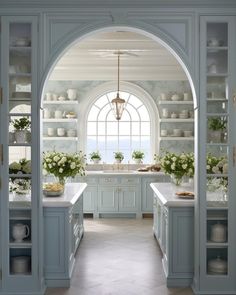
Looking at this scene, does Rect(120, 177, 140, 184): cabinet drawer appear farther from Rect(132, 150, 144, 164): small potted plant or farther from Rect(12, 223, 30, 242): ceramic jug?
Rect(12, 223, 30, 242): ceramic jug

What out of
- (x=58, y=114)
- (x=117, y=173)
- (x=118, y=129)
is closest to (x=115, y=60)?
(x=58, y=114)

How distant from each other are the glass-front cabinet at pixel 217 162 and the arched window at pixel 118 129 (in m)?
5.53

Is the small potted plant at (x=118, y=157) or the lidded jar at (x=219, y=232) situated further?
the small potted plant at (x=118, y=157)

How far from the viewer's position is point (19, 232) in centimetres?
458

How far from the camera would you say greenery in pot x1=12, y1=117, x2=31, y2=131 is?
460 cm

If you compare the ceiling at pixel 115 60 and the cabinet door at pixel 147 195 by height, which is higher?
the ceiling at pixel 115 60

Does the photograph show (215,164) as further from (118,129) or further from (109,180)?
(118,129)

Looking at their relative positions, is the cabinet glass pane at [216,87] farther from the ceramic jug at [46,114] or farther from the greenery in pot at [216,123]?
the ceramic jug at [46,114]

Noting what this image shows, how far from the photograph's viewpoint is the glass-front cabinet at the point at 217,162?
15.0ft

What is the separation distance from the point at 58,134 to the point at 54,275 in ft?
17.4

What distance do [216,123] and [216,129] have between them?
62 mm

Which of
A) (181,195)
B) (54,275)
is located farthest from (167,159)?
(54,275)

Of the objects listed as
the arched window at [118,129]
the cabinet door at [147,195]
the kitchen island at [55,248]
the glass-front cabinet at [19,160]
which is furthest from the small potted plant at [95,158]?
the glass-front cabinet at [19,160]

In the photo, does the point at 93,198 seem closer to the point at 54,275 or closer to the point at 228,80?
the point at 54,275
